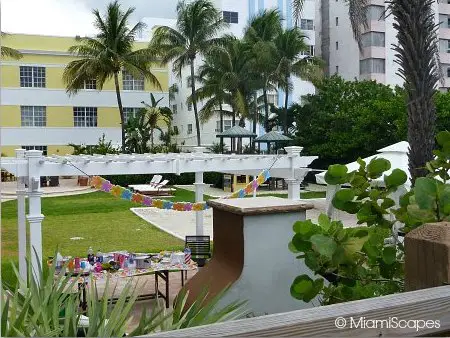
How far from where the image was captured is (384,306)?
3.93 ft

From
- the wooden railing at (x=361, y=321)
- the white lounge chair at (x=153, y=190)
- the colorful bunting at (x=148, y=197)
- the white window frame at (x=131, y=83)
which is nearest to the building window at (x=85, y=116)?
the white window frame at (x=131, y=83)

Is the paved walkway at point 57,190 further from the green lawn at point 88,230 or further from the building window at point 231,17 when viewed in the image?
the building window at point 231,17

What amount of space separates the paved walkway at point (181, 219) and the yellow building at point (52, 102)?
55.6ft

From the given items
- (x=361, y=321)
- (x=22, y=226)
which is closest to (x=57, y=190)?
(x=22, y=226)

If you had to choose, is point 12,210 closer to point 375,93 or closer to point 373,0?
point 375,93

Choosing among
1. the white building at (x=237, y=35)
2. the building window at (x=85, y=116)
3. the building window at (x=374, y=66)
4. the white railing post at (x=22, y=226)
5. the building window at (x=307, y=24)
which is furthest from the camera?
the building window at (x=307, y=24)

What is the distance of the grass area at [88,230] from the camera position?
12.3 metres

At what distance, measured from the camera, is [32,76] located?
Answer: 33562 mm

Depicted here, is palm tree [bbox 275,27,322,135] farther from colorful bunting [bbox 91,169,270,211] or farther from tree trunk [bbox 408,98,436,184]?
tree trunk [bbox 408,98,436,184]

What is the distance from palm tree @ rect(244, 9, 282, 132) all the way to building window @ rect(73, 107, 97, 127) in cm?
1107

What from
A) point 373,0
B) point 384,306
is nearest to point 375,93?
point 373,0

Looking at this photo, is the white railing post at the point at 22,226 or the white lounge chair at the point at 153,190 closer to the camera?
the white railing post at the point at 22,226

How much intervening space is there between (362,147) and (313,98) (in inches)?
167

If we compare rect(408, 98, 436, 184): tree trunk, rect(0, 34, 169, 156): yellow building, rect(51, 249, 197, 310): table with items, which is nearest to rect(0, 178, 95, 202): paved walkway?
rect(0, 34, 169, 156): yellow building
